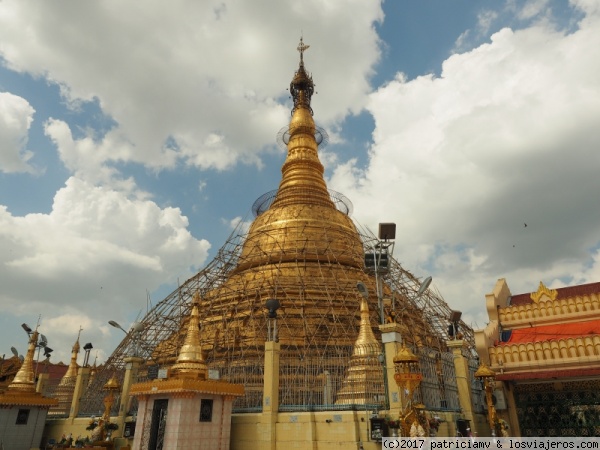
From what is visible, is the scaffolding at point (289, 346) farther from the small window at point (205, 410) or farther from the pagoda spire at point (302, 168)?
the pagoda spire at point (302, 168)

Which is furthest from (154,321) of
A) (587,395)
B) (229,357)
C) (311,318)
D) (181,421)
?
(587,395)

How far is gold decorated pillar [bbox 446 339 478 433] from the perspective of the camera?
57.3 feet

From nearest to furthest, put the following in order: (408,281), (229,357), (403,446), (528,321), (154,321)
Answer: (403,446)
(528,321)
(229,357)
(154,321)
(408,281)

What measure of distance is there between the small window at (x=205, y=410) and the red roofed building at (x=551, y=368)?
11420mm

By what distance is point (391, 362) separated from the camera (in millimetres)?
15078

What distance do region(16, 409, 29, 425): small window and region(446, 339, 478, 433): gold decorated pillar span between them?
2121cm

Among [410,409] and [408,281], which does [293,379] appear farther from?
[408,281]

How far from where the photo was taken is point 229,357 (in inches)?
880

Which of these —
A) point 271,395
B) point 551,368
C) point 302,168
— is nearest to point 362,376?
point 271,395

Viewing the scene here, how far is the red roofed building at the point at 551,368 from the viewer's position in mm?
16984

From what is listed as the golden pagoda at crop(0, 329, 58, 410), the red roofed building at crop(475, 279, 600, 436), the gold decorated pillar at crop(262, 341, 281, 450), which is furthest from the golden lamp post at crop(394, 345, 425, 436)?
the golden pagoda at crop(0, 329, 58, 410)

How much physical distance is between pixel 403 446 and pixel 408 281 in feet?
55.3

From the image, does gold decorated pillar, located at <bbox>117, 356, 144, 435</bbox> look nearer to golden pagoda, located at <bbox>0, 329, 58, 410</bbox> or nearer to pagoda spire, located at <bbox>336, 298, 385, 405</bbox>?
golden pagoda, located at <bbox>0, 329, 58, 410</bbox>

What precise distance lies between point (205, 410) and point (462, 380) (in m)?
10.5
